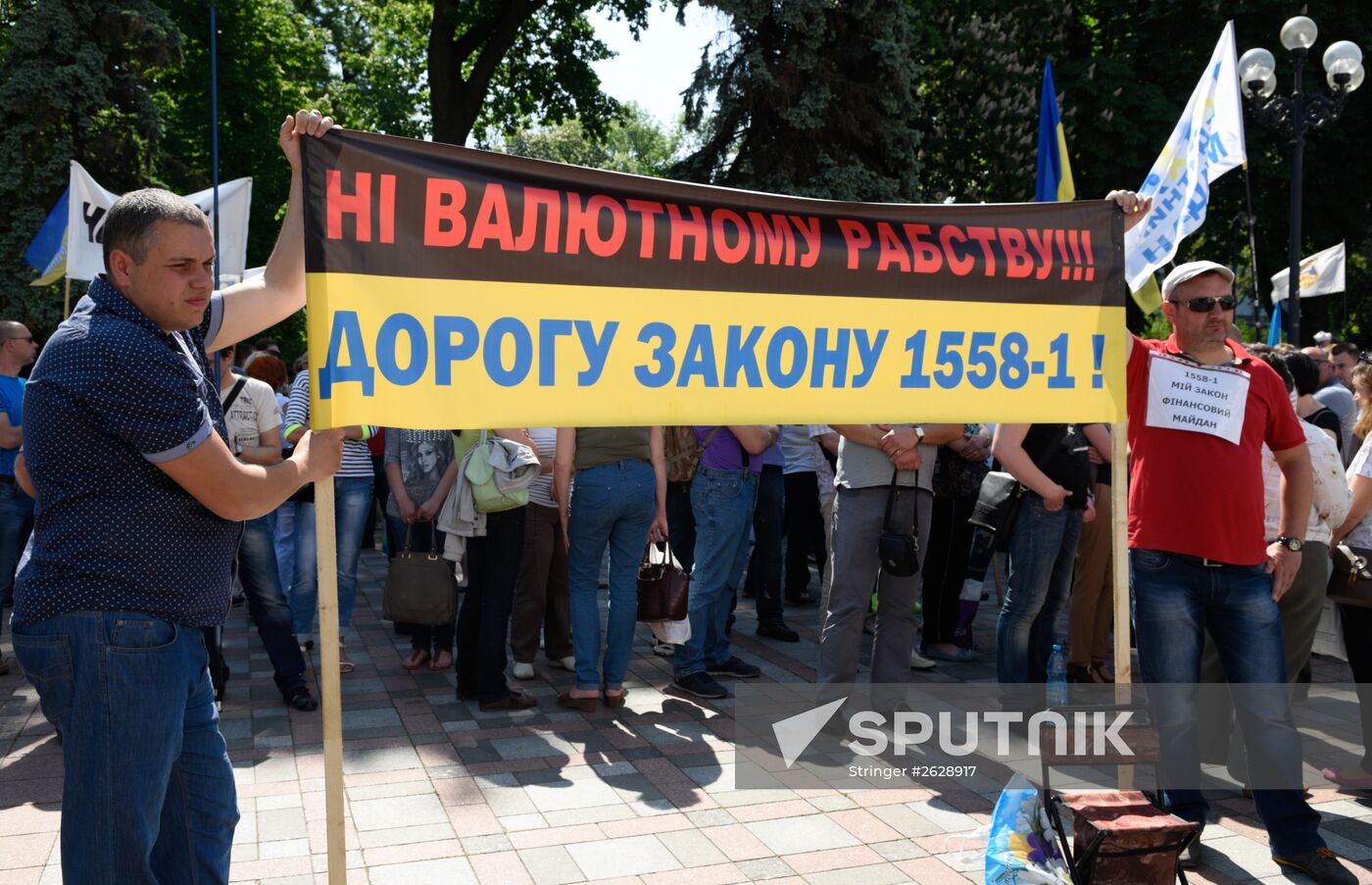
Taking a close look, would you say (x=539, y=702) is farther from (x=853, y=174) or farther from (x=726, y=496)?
(x=853, y=174)

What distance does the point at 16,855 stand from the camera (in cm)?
395

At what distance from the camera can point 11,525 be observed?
263 inches

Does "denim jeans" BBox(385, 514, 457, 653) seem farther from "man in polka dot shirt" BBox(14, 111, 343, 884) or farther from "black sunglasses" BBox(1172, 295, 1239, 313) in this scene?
"black sunglasses" BBox(1172, 295, 1239, 313)

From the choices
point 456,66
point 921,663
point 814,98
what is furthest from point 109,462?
point 456,66

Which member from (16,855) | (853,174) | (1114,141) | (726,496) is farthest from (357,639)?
(1114,141)

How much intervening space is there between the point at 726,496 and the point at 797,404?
10.3 ft

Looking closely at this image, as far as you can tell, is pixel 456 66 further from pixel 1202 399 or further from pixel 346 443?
pixel 1202 399

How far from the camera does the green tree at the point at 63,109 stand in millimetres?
17328

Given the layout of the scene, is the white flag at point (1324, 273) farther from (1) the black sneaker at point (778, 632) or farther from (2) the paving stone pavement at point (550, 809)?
(2) the paving stone pavement at point (550, 809)

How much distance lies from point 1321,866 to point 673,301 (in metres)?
2.93

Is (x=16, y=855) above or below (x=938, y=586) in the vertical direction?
below

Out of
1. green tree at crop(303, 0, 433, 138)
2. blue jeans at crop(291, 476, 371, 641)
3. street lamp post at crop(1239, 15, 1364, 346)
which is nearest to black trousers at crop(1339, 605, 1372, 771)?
blue jeans at crop(291, 476, 371, 641)

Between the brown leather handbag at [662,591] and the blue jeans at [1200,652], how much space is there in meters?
2.57

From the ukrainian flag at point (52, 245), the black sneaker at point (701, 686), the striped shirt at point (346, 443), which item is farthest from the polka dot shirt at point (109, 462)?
the ukrainian flag at point (52, 245)
